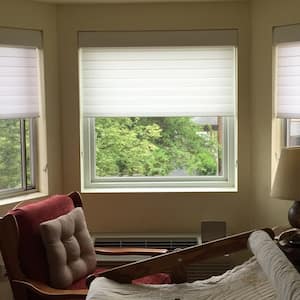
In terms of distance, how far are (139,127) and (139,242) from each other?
2.78ft

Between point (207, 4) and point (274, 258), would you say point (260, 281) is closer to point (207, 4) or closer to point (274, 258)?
point (274, 258)

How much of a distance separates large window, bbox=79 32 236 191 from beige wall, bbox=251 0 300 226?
0.18 meters

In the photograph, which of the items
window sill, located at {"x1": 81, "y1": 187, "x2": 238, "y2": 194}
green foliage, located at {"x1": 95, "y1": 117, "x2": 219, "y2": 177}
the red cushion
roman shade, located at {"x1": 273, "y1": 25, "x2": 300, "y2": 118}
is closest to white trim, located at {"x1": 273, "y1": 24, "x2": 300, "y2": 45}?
roman shade, located at {"x1": 273, "y1": 25, "x2": 300, "y2": 118}

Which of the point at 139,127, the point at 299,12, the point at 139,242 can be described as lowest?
the point at 139,242

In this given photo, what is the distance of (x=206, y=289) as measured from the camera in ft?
7.72

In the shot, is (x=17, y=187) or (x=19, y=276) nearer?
(x=19, y=276)

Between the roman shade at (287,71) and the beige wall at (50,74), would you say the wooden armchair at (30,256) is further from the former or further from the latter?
the roman shade at (287,71)

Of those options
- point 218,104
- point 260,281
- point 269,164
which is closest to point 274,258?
point 260,281

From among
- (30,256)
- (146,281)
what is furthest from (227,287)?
(30,256)

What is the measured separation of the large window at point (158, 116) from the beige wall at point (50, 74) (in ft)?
0.67

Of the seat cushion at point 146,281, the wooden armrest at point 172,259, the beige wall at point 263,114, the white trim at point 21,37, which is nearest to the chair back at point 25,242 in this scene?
the seat cushion at point 146,281

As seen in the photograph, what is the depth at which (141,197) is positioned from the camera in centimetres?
380

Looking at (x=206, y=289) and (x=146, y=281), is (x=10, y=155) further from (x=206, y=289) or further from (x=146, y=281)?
(x=206, y=289)

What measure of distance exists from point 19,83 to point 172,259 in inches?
68.5
